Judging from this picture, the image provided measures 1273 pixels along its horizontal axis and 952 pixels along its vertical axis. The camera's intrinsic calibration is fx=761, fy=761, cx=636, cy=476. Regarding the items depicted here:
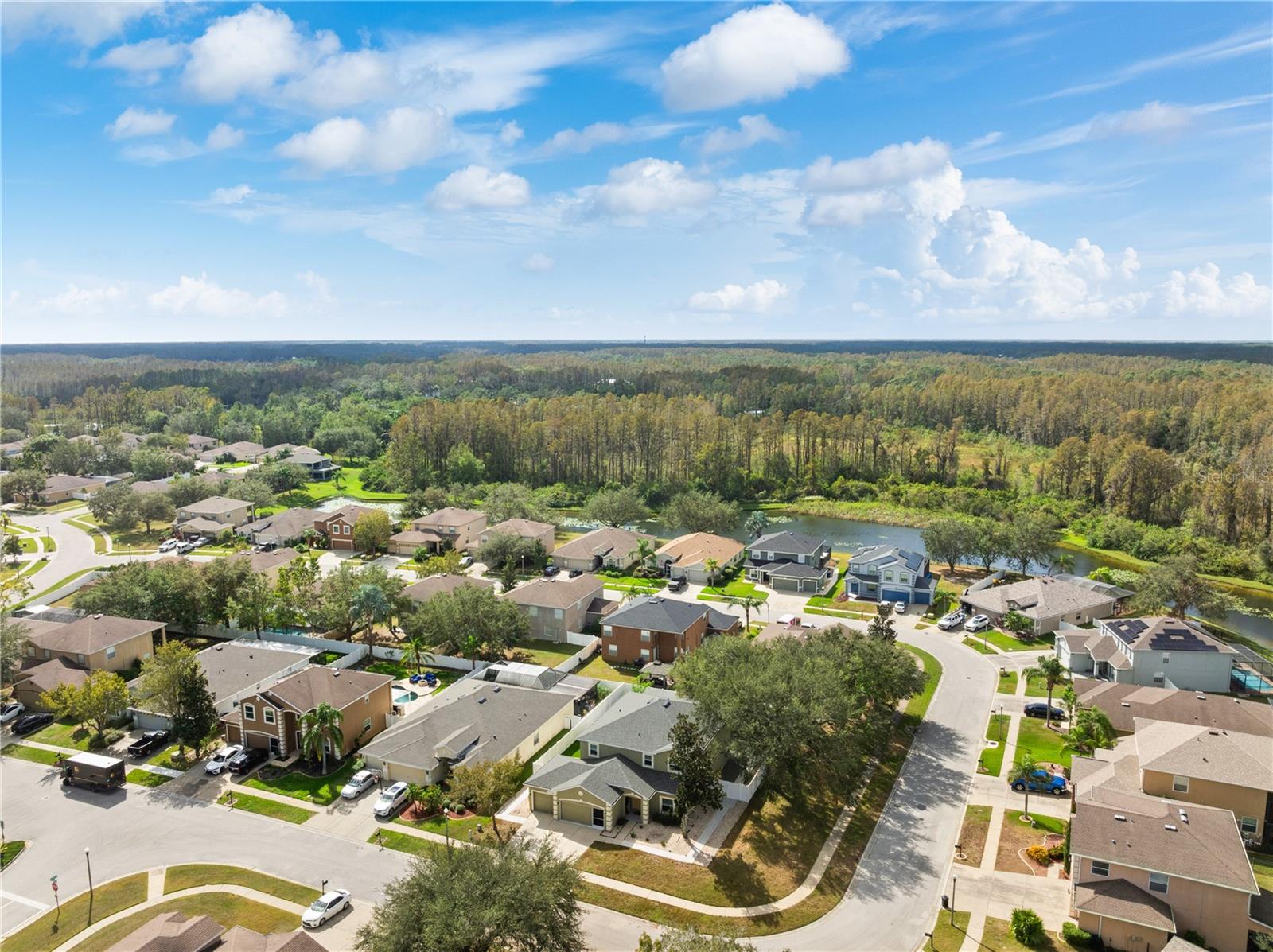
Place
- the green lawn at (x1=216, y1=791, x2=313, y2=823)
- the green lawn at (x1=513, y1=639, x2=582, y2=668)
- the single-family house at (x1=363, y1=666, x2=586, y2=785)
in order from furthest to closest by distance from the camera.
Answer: the green lawn at (x1=513, y1=639, x2=582, y2=668) < the single-family house at (x1=363, y1=666, x2=586, y2=785) < the green lawn at (x1=216, y1=791, x2=313, y2=823)

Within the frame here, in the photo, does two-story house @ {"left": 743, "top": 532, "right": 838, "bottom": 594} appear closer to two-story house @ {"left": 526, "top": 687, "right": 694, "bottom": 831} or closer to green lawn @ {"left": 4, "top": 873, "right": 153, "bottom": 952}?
two-story house @ {"left": 526, "top": 687, "right": 694, "bottom": 831}

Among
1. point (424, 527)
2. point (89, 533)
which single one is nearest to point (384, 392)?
point (89, 533)

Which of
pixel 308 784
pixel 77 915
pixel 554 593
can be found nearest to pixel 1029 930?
pixel 308 784

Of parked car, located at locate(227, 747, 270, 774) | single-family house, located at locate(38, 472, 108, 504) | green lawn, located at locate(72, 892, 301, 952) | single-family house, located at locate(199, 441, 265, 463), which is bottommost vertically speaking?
green lawn, located at locate(72, 892, 301, 952)

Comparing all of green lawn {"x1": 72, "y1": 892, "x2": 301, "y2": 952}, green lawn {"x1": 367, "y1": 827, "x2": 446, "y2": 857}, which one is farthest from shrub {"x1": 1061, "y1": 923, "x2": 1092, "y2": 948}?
green lawn {"x1": 72, "y1": 892, "x2": 301, "y2": 952}

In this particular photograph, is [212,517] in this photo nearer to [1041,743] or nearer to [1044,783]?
[1041,743]

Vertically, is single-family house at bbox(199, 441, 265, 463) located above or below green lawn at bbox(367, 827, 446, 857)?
above

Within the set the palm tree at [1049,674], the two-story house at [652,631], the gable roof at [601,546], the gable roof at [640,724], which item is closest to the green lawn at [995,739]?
the palm tree at [1049,674]

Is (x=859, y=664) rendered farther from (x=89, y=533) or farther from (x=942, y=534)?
(x=89, y=533)
